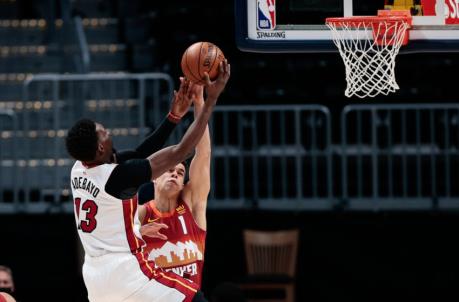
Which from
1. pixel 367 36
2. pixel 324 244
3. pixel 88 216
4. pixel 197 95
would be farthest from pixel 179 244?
pixel 324 244

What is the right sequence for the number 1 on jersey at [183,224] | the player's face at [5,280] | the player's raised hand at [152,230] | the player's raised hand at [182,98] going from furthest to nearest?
the player's face at [5,280]
the number 1 on jersey at [183,224]
the player's raised hand at [152,230]
the player's raised hand at [182,98]

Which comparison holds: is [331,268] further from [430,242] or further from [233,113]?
[233,113]

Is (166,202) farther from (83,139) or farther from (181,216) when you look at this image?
(83,139)

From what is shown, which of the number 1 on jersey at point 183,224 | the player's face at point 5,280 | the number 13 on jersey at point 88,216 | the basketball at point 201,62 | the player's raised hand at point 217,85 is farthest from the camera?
the player's face at point 5,280

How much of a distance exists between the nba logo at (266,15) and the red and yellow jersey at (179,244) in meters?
1.29

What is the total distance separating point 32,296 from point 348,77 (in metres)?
5.11

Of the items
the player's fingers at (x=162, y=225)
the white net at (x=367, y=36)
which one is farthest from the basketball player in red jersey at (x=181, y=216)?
the white net at (x=367, y=36)

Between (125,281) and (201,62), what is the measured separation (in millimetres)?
1328

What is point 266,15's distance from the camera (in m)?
6.59

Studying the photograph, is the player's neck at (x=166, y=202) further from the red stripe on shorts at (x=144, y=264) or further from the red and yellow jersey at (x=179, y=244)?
the red stripe on shorts at (x=144, y=264)

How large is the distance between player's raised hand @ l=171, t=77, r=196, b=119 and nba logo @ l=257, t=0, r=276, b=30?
26.5 inches

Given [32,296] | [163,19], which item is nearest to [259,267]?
[32,296]

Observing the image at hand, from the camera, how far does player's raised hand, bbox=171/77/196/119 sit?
6152 mm

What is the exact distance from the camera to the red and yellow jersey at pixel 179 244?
6.86m
